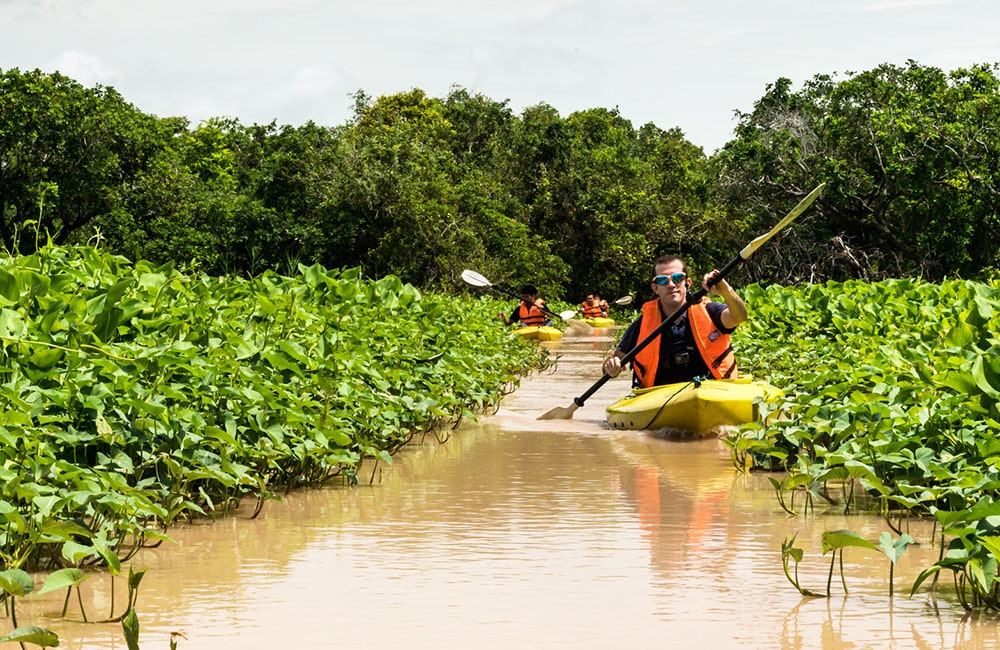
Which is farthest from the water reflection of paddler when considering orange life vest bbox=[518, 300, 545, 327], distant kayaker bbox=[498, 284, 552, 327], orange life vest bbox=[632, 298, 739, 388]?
orange life vest bbox=[518, 300, 545, 327]

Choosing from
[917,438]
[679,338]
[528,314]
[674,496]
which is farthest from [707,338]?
[528,314]

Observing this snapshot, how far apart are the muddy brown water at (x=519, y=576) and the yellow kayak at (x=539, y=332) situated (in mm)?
18215

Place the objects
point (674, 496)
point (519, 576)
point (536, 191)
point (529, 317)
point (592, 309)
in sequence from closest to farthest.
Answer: point (519, 576), point (674, 496), point (529, 317), point (592, 309), point (536, 191)

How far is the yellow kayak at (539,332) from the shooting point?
26.8 metres

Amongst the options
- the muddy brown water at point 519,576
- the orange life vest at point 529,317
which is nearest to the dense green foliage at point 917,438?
the muddy brown water at point 519,576

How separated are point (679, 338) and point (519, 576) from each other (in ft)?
21.0

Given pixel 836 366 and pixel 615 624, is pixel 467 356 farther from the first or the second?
pixel 615 624

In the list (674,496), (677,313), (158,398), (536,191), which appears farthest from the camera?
(536,191)

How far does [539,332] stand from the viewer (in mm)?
27359

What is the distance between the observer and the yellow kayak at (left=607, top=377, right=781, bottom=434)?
34.0 feet

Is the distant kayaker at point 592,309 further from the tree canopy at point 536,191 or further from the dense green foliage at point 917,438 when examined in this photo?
the dense green foliage at point 917,438

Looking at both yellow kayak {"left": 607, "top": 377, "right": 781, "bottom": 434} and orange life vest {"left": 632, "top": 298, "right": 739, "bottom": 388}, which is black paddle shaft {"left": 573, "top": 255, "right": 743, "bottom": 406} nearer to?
orange life vest {"left": 632, "top": 298, "right": 739, "bottom": 388}

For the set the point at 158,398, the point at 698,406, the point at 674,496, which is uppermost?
the point at 158,398

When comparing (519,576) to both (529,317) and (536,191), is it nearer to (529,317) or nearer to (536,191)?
(529,317)
